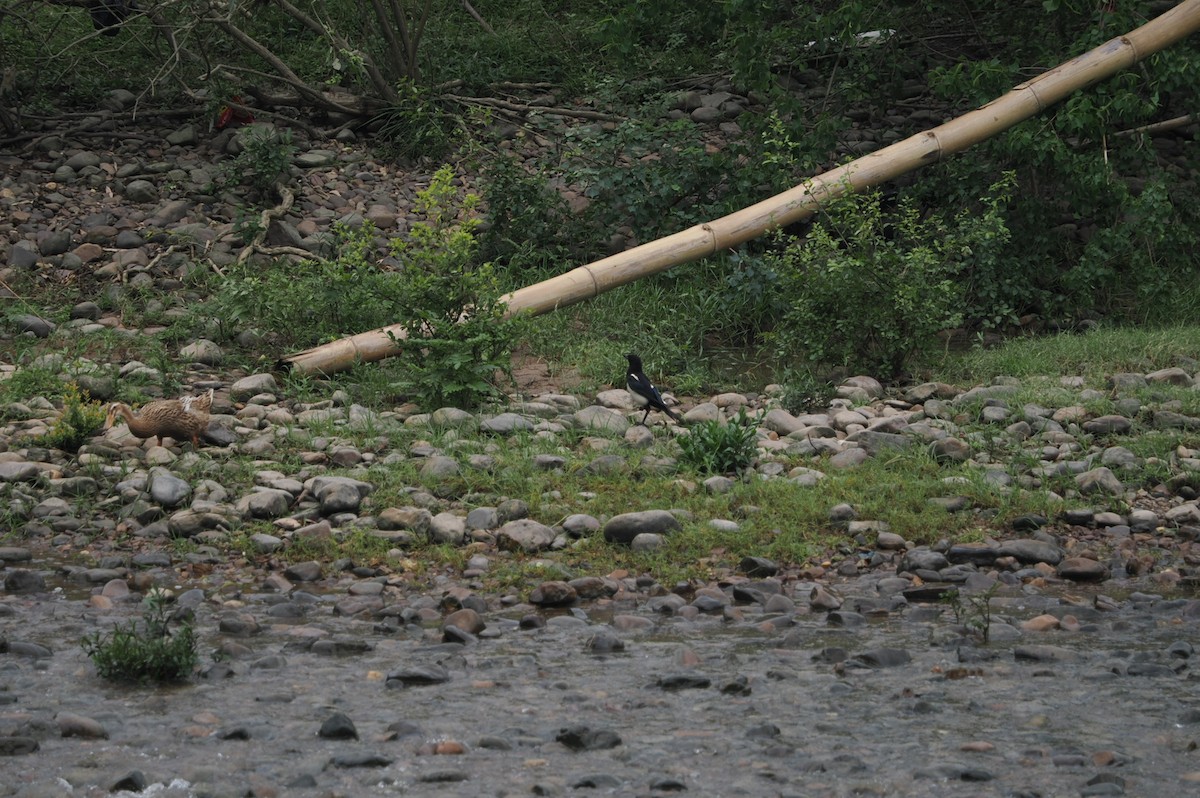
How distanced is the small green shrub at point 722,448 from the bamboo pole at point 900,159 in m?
2.37

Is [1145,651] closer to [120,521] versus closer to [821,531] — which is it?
[821,531]

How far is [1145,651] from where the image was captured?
446 centimetres

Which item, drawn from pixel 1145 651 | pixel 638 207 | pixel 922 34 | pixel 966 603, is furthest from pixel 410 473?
pixel 922 34

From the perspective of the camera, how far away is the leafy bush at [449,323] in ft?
23.6

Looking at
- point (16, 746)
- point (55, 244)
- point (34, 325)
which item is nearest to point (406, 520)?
point (16, 746)

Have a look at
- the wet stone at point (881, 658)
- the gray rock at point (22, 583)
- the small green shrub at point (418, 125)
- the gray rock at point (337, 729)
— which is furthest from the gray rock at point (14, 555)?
the small green shrub at point (418, 125)

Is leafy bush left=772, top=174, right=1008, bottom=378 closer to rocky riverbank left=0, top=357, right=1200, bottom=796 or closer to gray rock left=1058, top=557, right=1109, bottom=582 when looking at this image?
rocky riverbank left=0, top=357, right=1200, bottom=796

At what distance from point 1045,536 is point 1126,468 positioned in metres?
0.85

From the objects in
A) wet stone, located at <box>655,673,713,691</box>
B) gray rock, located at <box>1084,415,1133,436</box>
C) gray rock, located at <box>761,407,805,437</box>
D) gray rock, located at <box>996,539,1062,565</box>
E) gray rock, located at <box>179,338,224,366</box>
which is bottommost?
gray rock, located at <box>996,539,1062,565</box>

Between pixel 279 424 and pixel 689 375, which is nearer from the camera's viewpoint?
pixel 279 424

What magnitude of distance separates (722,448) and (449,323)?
6.12 ft

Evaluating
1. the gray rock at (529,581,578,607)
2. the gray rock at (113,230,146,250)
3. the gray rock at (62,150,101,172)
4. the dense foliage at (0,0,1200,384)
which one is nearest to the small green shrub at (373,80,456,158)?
the dense foliage at (0,0,1200,384)

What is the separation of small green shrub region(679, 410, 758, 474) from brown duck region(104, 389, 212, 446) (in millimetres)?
2375

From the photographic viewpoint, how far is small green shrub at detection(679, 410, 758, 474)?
625cm
